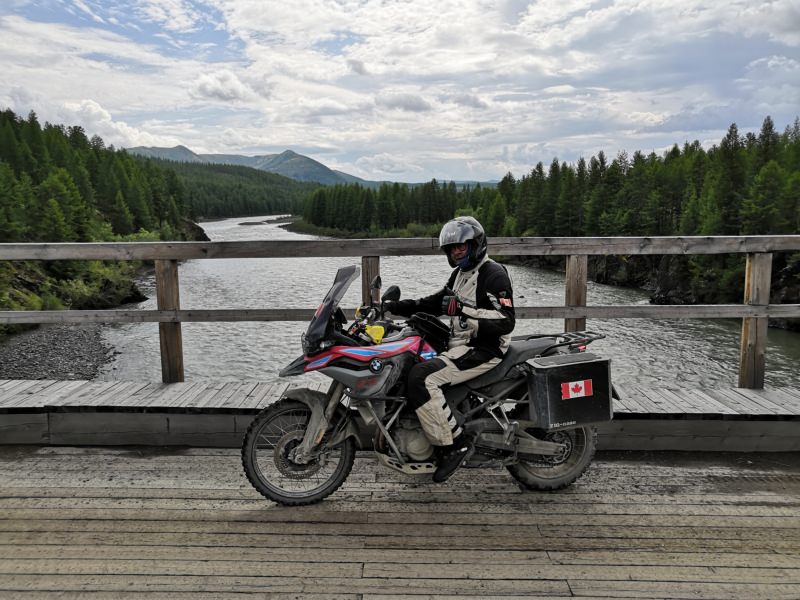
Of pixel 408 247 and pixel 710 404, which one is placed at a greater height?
pixel 408 247

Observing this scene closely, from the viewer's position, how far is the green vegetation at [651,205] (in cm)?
4709

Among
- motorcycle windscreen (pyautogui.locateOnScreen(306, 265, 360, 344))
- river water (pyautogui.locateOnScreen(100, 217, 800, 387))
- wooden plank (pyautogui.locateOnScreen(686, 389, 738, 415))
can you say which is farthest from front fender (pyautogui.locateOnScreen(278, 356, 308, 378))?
river water (pyautogui.locateOnScreen(100, 217, 800, 387))

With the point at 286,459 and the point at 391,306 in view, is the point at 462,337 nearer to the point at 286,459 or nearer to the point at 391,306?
the point at 391,306

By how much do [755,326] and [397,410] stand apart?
3099 mm

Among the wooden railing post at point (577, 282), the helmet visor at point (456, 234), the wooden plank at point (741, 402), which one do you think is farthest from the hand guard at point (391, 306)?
the wooden plank at point (741, 402)

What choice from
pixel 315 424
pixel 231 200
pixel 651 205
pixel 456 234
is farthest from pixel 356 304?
pixel 231 200

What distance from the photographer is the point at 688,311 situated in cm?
474

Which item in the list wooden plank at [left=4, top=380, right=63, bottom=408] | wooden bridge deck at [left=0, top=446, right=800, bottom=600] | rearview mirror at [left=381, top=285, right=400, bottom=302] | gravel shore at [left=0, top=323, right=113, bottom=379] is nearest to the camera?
wooden bridge deck at [left=0, top=446, right=800, bottom=600]

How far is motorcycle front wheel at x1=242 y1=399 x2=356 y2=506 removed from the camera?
141 inches

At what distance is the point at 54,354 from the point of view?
2436cm

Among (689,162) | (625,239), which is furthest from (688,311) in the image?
(689,162)

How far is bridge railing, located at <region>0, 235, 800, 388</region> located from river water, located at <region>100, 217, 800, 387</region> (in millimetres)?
13123

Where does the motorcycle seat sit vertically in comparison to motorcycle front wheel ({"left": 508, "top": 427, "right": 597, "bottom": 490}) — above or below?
above

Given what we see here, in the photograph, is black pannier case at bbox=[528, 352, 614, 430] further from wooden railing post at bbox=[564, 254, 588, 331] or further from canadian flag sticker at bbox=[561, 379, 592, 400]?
wooden railing post at bbox=[564, 254, 588, 331]
